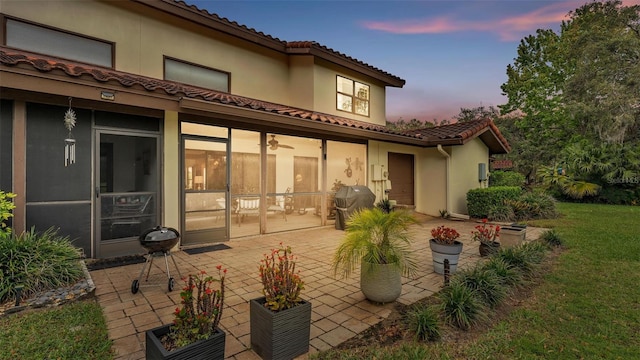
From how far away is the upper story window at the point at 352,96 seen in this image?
10453 millimetres

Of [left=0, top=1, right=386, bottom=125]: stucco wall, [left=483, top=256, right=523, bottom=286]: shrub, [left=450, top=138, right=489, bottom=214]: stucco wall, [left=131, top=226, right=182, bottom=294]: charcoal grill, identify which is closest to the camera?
[left=131, top=226, right=182, bottom=294]: charcoal grill

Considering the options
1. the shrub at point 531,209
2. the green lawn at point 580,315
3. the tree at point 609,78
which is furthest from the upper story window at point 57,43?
the tree at point 609,78

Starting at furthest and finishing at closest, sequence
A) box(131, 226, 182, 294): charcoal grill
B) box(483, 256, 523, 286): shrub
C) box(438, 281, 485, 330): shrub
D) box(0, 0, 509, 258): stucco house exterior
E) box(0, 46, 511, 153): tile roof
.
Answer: box(0, 0, 509, 258): stucco house exterior < box(0, 46, 511, 153): tile roof < box(483, 256, 523, 286): shrub < box(131, 226, 182, 294): charcoal grill < box(438, 281, 485, 330): shrub

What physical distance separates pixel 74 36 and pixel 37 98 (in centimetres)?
222

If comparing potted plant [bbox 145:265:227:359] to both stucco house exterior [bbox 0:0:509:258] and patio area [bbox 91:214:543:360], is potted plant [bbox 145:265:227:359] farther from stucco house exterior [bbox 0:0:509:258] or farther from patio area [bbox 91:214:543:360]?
stucco house exterior [bbox 0:0:509:258]

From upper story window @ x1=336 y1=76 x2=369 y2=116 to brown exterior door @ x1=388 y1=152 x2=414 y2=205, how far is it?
2081mm

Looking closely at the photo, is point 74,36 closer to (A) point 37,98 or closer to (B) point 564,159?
(A) point 37,98

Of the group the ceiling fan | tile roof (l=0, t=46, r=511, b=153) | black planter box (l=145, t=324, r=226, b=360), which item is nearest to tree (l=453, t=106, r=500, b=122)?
tile roof (l=0, t=46, r=511, b=153)

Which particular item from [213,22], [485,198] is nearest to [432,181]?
[485,198]

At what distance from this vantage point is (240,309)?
11.3 feet

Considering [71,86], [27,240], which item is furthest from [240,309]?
[71,86]

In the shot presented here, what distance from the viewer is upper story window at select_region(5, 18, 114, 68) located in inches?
215

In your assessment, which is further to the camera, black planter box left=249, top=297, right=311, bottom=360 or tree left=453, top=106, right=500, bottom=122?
tree left=453, top=106, right=500, bottom=122

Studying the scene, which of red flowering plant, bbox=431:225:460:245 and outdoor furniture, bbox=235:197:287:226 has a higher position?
outdoor furniture, bbox=235:197:287:226
